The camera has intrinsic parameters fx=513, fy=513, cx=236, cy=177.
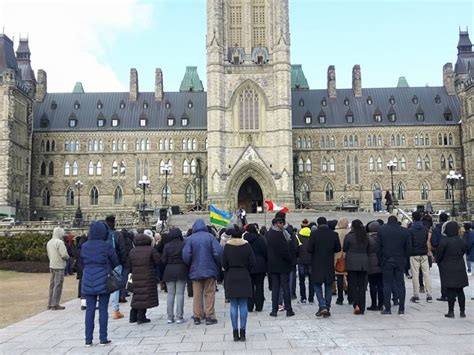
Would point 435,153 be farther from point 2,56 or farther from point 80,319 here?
point 80,319

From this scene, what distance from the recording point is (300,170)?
6581cm

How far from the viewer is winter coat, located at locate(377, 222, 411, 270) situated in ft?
41.9

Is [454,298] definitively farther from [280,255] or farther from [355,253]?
[280,255]

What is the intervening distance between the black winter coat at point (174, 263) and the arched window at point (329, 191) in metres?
54.3

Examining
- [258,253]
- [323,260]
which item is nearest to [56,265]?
[258,253]

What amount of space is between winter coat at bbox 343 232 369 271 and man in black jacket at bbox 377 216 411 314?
1.54 feet

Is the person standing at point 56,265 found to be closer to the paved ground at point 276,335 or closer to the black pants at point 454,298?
the paved ground at point 276,335

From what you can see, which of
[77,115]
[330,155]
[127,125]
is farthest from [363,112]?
[77,115]

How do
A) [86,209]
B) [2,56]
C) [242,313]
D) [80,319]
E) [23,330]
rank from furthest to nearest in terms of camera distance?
[86,209] → [2,56] → [80,319] → [23,330] → [242,313]

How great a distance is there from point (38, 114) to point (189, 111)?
2005cm

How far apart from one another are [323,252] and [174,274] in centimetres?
368

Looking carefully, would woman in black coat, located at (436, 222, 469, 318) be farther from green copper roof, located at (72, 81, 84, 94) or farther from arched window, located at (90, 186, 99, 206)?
green copper roof, located at (72, 81, 84, 94)

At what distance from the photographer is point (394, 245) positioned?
12781 millimetres

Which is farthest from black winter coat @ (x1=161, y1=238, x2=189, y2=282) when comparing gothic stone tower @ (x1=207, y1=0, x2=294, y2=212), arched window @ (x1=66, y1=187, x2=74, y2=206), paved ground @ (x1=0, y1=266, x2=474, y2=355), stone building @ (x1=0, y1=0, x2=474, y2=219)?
arched window @ (x1=66, y1=187, x2=74, y2=206)
